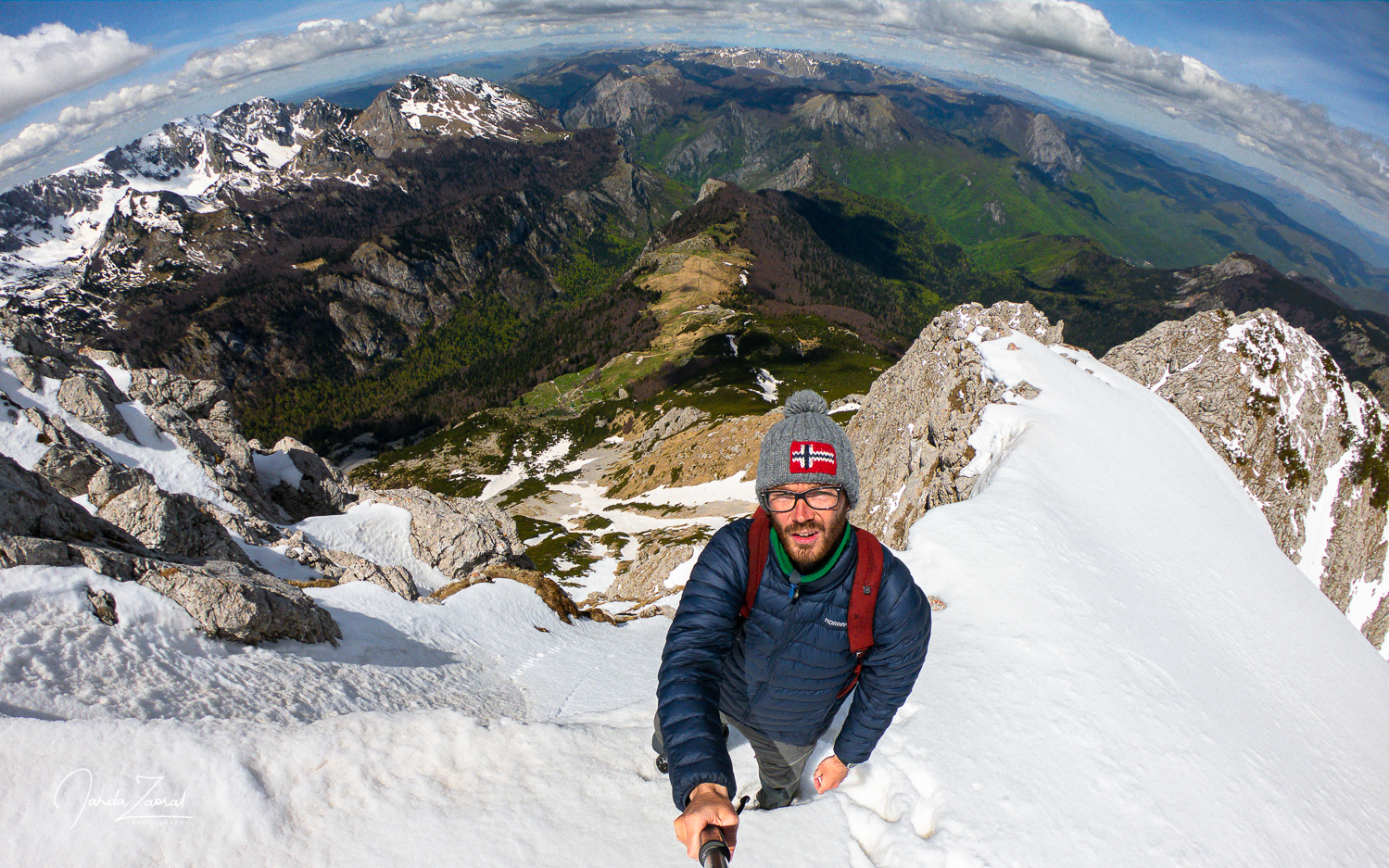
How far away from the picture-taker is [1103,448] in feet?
89.1

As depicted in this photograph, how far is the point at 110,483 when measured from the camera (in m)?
26.3

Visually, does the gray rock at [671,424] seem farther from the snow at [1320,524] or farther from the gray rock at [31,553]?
the gray rock at [31,553]

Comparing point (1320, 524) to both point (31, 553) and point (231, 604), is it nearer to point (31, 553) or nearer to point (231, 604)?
point (231, 604)

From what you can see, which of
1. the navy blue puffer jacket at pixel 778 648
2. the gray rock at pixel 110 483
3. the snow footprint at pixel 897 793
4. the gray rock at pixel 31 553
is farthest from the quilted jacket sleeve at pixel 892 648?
the gray rock at pixel 110 483

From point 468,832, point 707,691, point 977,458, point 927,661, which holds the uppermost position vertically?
point 707,691

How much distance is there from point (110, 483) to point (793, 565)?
3551cm

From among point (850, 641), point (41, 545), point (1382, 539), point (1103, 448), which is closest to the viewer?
point (850, 641)

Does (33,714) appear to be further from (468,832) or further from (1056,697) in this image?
(1056,697)

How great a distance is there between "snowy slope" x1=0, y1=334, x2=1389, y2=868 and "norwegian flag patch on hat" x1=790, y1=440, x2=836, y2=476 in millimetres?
4811

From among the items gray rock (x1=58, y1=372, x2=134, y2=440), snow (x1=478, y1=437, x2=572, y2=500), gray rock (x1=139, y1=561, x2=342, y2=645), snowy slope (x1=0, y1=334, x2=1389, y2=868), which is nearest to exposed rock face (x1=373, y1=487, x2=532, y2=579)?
gray rock (x1=58, y1=372, x2=134, y2=440)

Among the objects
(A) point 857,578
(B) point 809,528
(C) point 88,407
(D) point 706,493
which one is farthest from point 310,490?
(D) point 706,493

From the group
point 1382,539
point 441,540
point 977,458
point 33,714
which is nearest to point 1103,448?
point 977,458

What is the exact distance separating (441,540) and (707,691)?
38.1 metres

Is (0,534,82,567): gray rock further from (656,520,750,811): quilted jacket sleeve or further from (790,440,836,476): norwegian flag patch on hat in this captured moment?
(790,440,836,476): norwegian flag patch on hat
